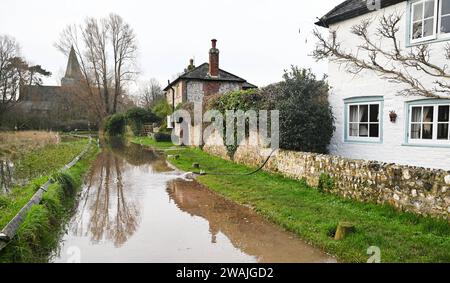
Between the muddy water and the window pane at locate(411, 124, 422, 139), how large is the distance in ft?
20.1

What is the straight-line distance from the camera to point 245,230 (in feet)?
21.0

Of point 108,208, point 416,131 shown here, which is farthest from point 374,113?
point 108,208

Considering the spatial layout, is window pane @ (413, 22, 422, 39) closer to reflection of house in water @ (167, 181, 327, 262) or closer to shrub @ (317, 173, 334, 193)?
shrub @ (317, 173, 334, 193)

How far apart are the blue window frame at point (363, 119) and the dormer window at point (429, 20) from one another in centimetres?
224

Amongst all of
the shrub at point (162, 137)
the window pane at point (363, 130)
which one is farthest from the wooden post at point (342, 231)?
the shrub at point (162, 137)

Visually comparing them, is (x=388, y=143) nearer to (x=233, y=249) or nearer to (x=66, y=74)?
(x=233, y=249)

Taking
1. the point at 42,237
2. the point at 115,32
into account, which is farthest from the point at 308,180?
the point at 115,32

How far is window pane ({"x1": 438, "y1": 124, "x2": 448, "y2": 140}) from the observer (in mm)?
9102

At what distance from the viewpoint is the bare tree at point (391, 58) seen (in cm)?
882

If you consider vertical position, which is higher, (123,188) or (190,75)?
(190,75)

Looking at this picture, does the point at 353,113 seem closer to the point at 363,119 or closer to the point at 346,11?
the point at 363,119

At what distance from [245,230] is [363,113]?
7406mm

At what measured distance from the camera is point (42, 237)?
18.8 feet
